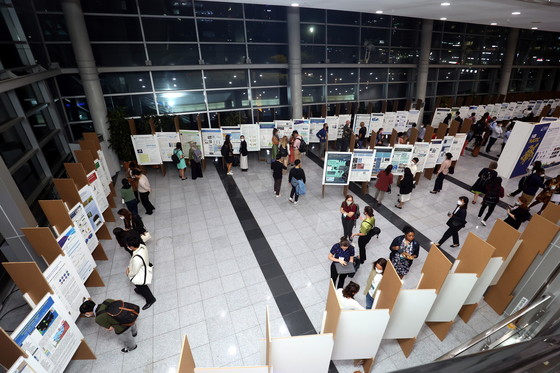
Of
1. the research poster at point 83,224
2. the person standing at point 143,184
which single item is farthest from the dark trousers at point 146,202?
the research poster at point 83,224

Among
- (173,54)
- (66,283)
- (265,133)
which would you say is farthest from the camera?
(265,133)

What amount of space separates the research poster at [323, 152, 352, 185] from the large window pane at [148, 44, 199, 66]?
6497 millimetres

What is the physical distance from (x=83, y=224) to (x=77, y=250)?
0.78 meters

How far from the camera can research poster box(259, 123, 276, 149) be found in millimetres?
10352

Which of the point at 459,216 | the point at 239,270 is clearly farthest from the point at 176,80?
the point at 459,216

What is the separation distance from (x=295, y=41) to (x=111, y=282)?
32.7 ft

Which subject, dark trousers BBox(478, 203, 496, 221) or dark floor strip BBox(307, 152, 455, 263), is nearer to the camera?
dark floor strip BBox(307, 152, 455, 263)

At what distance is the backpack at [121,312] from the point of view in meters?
3.78

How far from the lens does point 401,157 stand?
8.24 m

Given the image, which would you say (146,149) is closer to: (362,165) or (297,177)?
(297,177)

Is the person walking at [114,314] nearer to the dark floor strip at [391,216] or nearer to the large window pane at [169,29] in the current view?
the dark floor strip at [391,216]

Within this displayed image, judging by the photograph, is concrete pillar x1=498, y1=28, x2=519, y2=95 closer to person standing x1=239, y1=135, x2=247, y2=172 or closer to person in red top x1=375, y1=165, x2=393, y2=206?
person in red top x1=375, y1=165, x2=393, y2=206

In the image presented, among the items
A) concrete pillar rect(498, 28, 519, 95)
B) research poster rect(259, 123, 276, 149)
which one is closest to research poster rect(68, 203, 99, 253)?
research poster rect(259, 123, 276, 149)

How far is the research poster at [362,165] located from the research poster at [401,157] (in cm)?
87
